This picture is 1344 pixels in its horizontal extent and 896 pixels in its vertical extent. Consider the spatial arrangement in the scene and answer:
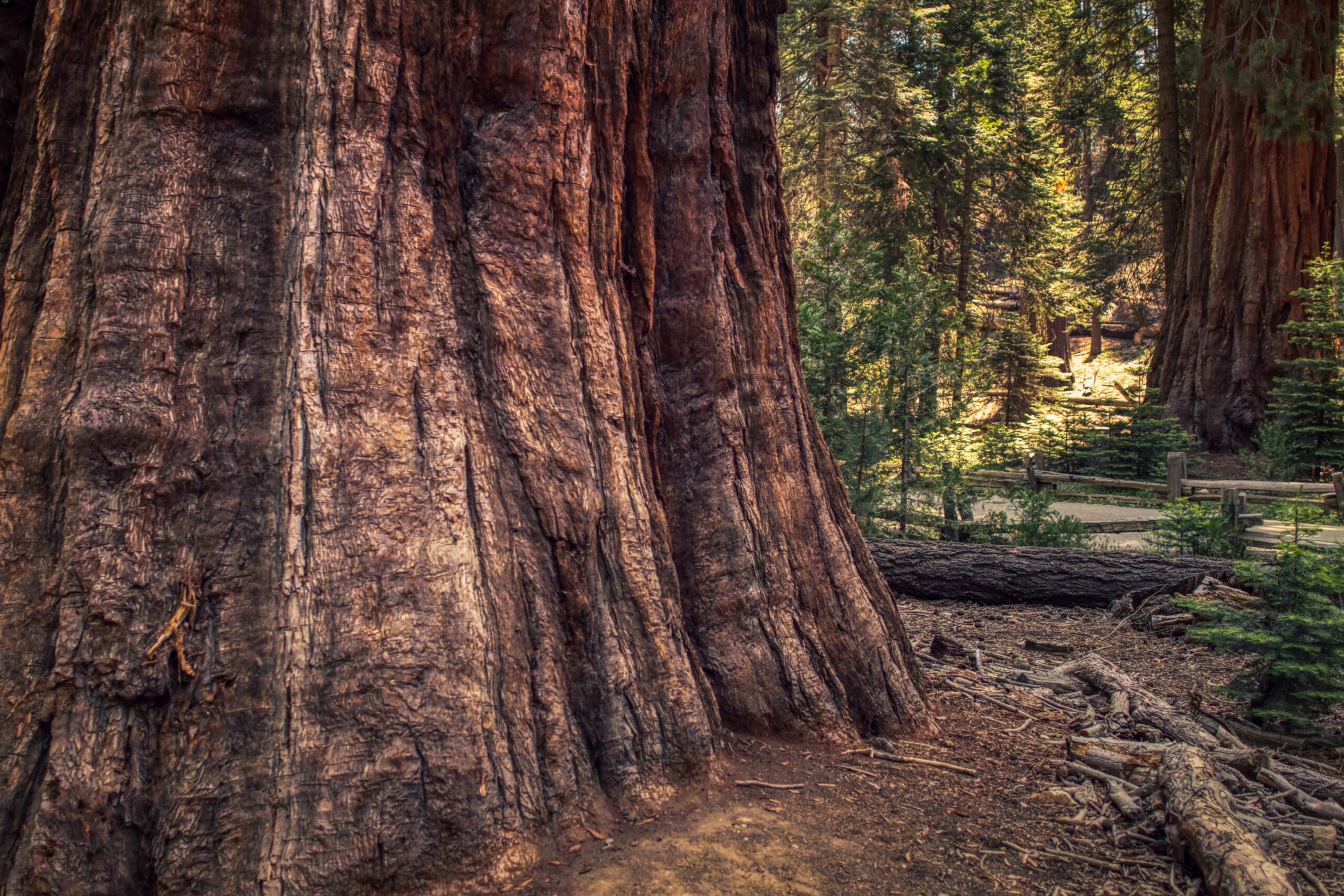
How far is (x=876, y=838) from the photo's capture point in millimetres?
2990

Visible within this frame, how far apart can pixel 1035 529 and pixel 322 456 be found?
8.81 metres

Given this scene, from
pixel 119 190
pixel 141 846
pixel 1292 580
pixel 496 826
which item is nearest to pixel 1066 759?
pixel 1292 580

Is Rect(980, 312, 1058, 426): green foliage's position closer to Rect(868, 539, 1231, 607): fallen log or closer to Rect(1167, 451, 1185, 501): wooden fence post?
Rect(1167, 451, 1185, 501): wooden fence post

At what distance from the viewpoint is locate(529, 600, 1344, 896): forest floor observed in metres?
2.69

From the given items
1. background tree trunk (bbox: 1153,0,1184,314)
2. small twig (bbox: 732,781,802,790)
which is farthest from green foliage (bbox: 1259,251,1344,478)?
small twig (bbox: 732,781,802,790)

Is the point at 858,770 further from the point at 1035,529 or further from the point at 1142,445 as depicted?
the point at 1142,445

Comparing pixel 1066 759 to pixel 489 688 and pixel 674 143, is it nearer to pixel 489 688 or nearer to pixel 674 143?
pixel 489 688

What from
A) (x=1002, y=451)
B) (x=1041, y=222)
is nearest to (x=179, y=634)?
(x=1002, y=451)

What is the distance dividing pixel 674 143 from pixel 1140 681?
4.40 metres

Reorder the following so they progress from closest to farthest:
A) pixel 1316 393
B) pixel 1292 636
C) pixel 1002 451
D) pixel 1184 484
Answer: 1. pixel 1292 636
2. pixel 1184 484
3. pixel 1316 393
4. pixel 1002 451

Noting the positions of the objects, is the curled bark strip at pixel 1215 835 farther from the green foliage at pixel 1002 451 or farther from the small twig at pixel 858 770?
the green foliage at pixel 1002 451

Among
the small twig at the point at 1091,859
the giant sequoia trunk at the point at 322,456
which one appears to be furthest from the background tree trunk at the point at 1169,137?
the giant sequoia trunk at the point at 322,456

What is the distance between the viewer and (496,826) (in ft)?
8.56

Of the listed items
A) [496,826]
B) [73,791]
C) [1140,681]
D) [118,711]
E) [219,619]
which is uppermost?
[219,619]
